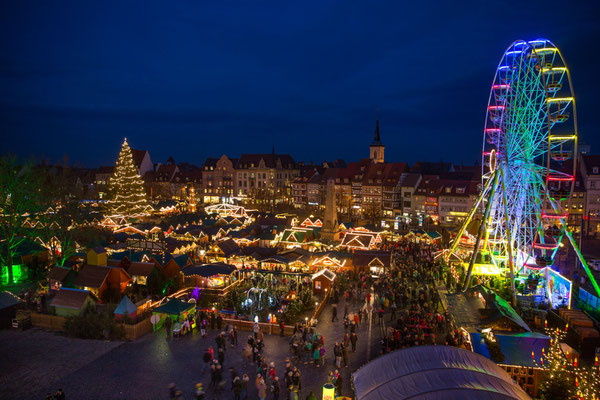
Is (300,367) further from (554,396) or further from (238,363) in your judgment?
(554,396)

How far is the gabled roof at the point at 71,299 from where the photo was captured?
57.4 ft

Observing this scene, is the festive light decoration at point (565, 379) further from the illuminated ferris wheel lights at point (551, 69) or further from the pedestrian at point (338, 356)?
the illuminated ferris wheel lights at point (551, 69)

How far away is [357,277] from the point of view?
83.6 ft

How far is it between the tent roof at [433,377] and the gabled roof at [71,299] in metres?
12.8

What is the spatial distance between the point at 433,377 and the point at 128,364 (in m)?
10.1

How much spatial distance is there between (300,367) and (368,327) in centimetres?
493

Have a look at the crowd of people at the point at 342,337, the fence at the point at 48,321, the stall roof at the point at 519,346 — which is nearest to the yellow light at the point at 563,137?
the crowd of people at the point at 342,337

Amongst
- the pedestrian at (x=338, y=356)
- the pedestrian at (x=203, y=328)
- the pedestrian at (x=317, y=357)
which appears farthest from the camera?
the pedestrian at (x=203, y=328)

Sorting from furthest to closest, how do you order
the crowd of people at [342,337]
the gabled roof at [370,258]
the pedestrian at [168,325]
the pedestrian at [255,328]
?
the gabled roof at [370,258]
the pedestrian at [168,325]
the pedestrian at [255,328]
the crowd of people at [342,337]

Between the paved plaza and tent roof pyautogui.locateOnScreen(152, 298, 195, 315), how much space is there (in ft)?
2.84

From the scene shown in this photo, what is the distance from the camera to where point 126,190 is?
43938 mm

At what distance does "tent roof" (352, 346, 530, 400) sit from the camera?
8672 millimetres

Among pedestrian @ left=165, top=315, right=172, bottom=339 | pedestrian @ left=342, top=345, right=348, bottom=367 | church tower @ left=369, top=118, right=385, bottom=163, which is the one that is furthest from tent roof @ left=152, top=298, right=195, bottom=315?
church tower @ left=369, top=118, right=385, bottom=163

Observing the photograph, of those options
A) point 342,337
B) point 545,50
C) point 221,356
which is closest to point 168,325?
point 221,356
